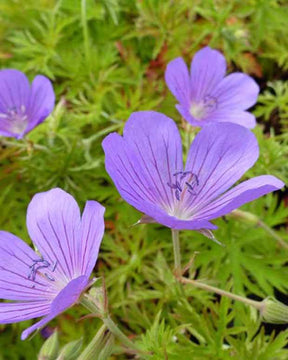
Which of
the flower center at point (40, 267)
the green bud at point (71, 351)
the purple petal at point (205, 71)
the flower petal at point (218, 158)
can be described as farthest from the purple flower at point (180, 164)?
the purple petal at point (205, 71)

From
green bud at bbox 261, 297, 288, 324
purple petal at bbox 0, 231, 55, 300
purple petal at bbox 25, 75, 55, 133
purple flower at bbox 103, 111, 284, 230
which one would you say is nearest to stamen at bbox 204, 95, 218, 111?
purple petal at bbox 25, 75, 55, 133

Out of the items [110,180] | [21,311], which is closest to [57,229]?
[21,311]

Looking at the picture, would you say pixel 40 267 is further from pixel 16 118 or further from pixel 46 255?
pixel 16 118

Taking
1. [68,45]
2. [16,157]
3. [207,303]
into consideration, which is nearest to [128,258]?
[207,303]

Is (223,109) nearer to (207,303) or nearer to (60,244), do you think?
(207,303)

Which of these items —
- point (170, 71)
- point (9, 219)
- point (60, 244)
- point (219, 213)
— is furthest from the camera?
point (9, 219)
